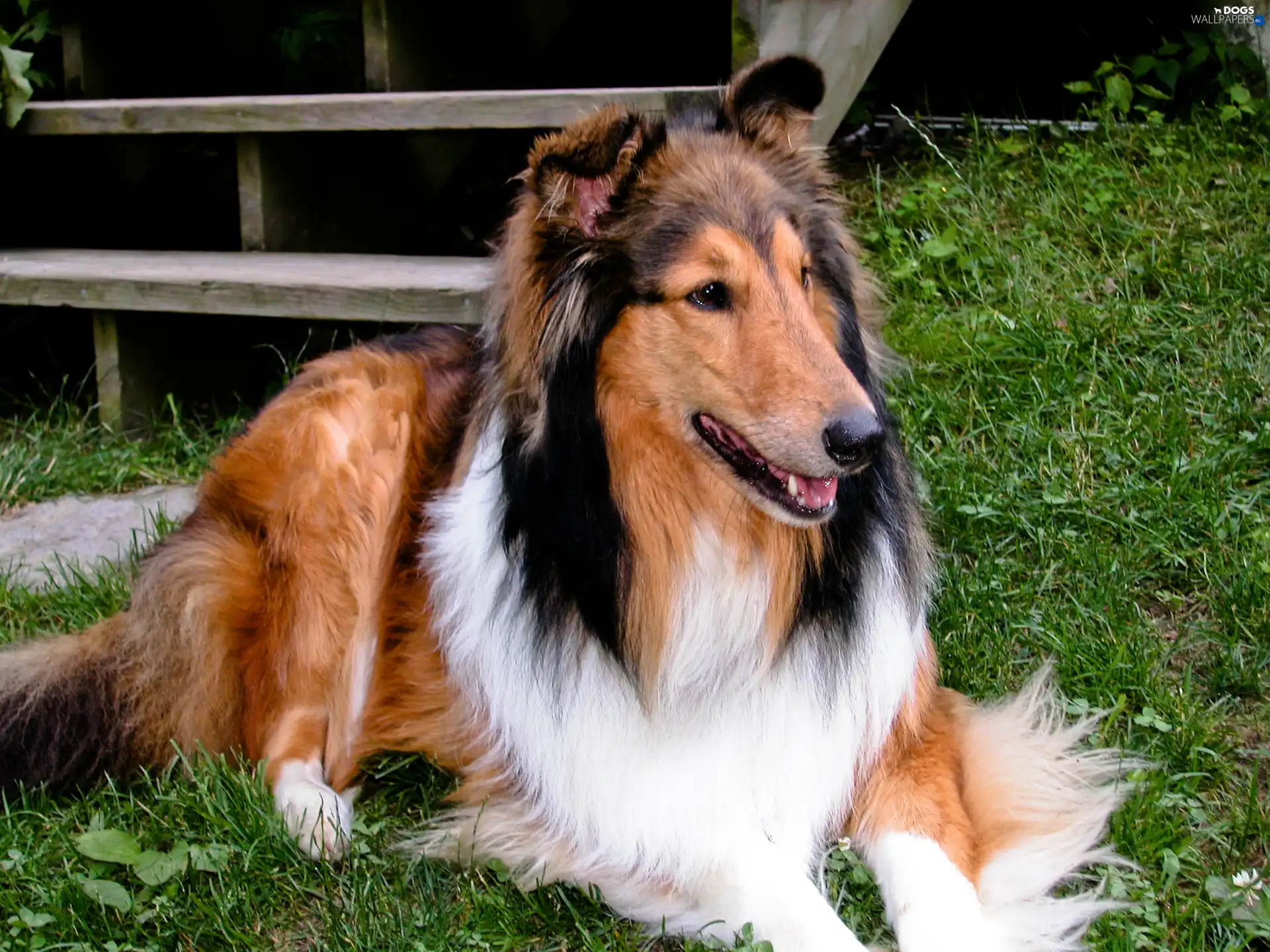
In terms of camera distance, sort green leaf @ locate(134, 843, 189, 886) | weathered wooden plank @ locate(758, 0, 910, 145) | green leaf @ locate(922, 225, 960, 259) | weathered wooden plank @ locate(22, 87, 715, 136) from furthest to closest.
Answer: green leaf @ locate(922, 225, 960, 259) < weathered wooden plank @ locate(22, 87, 715, 136) < weathered wooden plank @ locate(758, 0, 910, 145) < green leaf @ locate(134, 843, 189, 886)

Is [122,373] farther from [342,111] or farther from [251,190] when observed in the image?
[342,111]

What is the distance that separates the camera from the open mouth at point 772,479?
2209 mm

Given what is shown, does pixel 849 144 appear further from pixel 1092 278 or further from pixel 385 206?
pixel 385 206

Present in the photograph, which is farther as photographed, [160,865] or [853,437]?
[160,865]

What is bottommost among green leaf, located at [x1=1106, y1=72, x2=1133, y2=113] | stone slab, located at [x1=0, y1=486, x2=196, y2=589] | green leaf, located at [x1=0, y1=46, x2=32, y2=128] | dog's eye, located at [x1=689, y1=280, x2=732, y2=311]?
stone slab, located at [x1=0, y1=486, x2=196, y2=589]

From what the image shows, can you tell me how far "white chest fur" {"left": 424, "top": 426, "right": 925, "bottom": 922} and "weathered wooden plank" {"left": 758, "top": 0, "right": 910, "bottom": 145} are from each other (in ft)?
6.30

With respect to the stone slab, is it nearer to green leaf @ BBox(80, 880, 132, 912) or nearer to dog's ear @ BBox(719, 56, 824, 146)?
green leaf @ BBox(80, 880, 132, 912)

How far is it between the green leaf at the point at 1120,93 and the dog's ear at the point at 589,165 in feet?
9.58

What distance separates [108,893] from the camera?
7.93 feet

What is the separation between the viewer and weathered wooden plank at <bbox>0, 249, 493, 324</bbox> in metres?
4.09

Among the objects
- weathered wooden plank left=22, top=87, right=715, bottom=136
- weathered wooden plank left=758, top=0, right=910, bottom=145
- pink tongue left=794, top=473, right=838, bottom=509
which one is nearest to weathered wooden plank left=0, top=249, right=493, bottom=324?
weathered wooden plank left=22, top=87, right=715, bottom=136

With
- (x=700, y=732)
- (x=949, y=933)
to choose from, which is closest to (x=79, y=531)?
(x=700, y=732)

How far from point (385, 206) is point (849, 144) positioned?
1921 millimetres

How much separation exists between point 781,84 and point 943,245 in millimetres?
1934
